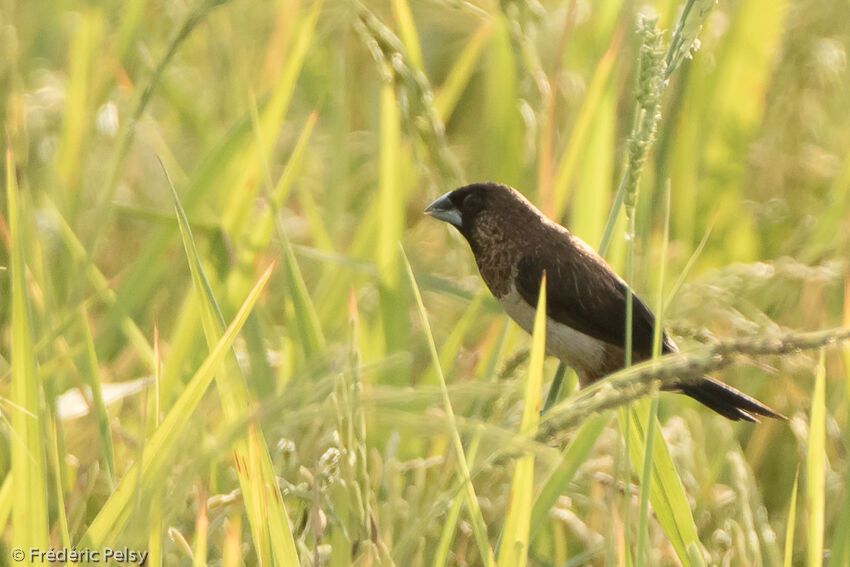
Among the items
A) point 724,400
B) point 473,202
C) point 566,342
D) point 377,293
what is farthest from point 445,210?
point 724,400

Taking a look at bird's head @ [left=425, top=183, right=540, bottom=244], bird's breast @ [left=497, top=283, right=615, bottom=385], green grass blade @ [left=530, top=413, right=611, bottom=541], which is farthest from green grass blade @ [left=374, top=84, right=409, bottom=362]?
green grass blade @ [left=530, top=413, right=611, bottom=541]

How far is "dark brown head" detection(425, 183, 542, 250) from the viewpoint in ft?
6.97

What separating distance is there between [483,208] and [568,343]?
1.06 feet

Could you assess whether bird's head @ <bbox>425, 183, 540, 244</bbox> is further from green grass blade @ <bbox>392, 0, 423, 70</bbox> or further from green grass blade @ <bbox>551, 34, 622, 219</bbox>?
green grass blade @ <bbox>392, 0, 423, 70</bbox>

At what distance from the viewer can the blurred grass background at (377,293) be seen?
1.37 meters

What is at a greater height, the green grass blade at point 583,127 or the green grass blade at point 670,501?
the green grass blade at point 583,127

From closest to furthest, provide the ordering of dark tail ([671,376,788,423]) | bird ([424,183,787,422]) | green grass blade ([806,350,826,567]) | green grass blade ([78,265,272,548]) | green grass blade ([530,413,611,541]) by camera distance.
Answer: green grass blade ([78,265,272,548]), green grass blade ([806,350,826,567]), green grass blade ([530,413,611,541]), dark tail ([671,376,788,423]), bird ([424,183,787,422])

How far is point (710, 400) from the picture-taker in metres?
1.91

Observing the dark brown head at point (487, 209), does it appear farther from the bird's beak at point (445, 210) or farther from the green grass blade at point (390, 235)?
the green grass blade at point (390, 235)

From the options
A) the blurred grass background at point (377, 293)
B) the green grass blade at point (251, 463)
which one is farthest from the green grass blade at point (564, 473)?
the green grass blade at point (251, 463)

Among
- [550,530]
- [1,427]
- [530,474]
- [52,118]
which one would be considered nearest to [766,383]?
[550,530]

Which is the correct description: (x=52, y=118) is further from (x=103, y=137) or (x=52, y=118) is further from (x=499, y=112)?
(x=499, y=112)

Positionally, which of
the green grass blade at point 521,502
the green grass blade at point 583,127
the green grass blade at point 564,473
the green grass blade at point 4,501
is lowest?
the green grass blade at point 4,501

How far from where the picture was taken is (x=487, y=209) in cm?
215
